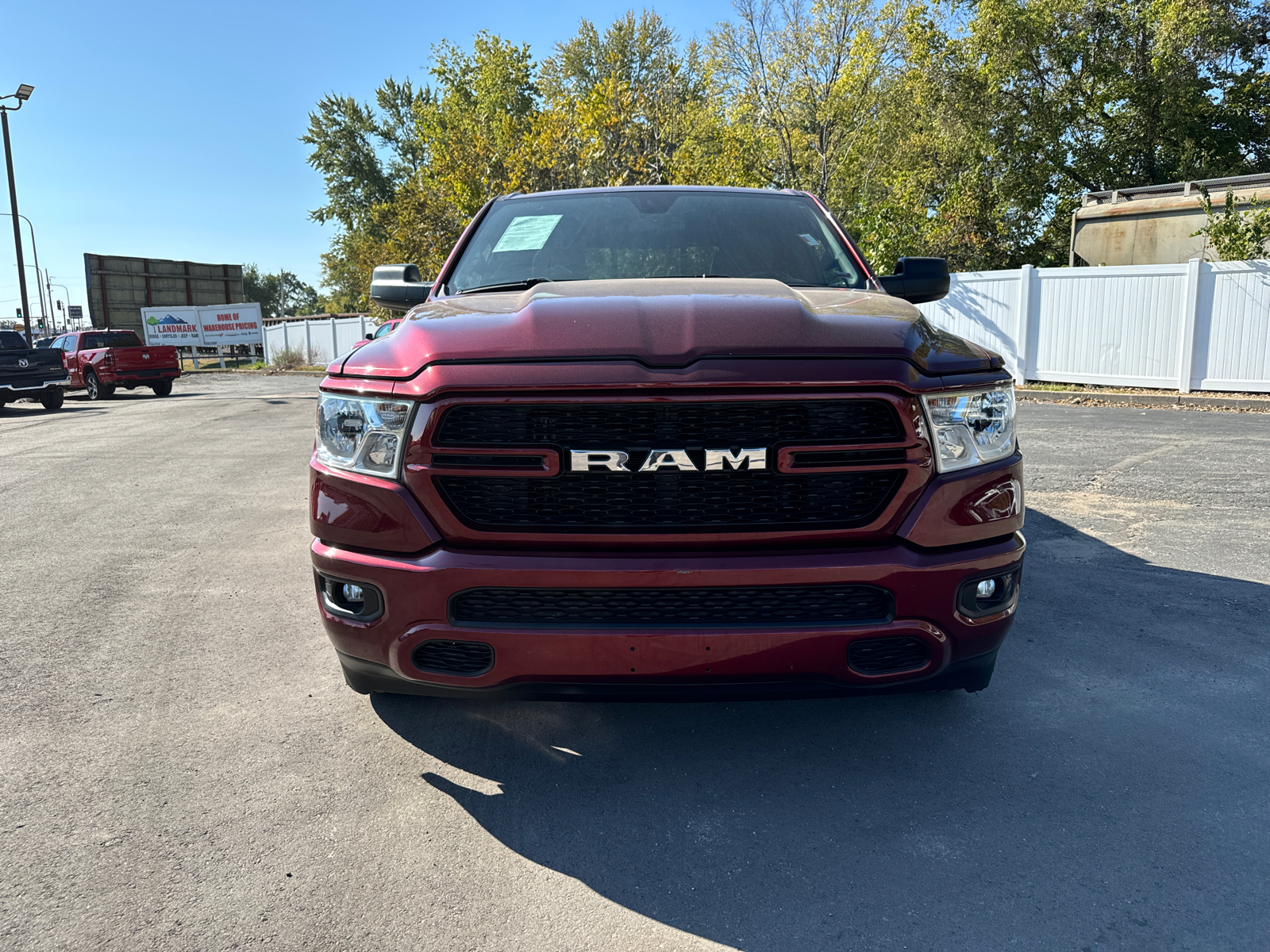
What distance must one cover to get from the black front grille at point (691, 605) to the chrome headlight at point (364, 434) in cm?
43

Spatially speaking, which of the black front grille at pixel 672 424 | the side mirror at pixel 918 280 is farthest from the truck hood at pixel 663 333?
the side mirror at pixel 918 280

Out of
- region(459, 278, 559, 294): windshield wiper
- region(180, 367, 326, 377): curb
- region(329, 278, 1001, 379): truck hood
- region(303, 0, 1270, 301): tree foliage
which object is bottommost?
region(180, 367, 326, 377): curb

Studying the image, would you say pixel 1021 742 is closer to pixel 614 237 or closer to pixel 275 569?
pixel 614 237

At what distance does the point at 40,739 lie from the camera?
2.94m

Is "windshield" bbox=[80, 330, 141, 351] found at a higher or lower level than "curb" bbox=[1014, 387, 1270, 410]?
higher

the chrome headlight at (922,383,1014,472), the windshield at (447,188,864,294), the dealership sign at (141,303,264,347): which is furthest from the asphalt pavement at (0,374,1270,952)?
the dealership sign at (141,303,264,347)

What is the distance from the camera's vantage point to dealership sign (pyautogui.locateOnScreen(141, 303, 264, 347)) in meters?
40.8

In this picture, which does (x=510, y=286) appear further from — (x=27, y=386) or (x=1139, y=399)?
(x=27, y=386)

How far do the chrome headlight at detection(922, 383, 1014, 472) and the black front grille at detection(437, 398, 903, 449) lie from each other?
137 millimetres

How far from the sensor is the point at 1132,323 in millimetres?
15078

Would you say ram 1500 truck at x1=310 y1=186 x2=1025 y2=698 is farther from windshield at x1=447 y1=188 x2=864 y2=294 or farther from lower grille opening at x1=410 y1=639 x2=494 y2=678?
windshield at x1=447 y1=188 x2=864 y2=294

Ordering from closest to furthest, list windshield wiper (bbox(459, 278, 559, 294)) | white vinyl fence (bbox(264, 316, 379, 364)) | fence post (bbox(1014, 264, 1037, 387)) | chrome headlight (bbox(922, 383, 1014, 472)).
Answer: chrome headlight (bbox(922, 383, 1014, 472))
windshield wiper (bbox(459, 278, 559, 294))
fence post (bbox(1014, 264, 1037, 387))
white vinyl fence (bbox(264, 316, 379, 364))

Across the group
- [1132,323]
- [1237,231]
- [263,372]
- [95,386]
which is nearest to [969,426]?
[1132,323]

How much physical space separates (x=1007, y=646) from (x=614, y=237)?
92.3 inches
